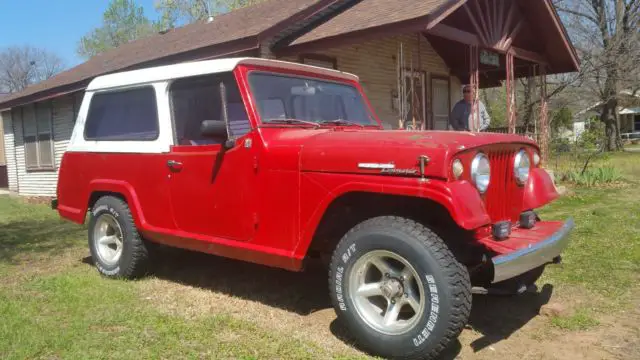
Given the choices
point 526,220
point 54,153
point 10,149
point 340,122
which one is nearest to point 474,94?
point 340,122

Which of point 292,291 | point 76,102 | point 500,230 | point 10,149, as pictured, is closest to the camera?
point 500,230

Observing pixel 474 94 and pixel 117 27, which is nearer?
pixel 474 94

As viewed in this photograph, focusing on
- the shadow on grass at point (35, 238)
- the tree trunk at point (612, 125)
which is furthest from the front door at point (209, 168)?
the tree trunk at point (612, 125)

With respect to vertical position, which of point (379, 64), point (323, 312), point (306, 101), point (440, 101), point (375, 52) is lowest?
point (323, 312)

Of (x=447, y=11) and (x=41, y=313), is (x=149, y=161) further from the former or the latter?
(x=447, y=11)

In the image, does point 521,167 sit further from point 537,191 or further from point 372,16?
point 372,16

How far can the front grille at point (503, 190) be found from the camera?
11.2 ft

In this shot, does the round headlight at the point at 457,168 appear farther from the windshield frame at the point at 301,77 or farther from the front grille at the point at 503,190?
the windshield frame at the point at 301,77

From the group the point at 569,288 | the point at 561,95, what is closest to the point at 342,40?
the point at 569,288

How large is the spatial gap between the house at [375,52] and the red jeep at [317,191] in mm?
4059

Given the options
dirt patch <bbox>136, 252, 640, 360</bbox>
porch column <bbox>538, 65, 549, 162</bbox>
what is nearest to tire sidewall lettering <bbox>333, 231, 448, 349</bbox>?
dirt patch <bbox>136, 252, 640, 360</bbox>

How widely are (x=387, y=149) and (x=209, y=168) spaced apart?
61.0 inches

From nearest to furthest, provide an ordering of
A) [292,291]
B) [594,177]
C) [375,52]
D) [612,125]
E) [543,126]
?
[292,291], [594,177], [375,52], [543,126], [612,125]

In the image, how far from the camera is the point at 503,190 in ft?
11.6
